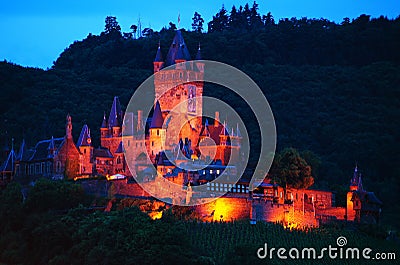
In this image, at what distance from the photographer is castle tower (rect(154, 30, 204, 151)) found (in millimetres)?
65625

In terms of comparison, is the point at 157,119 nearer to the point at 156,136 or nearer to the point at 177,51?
the point at 156,136

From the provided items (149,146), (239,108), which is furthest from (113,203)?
(239,108)

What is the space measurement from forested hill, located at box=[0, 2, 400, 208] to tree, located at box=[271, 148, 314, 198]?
7.23 meters

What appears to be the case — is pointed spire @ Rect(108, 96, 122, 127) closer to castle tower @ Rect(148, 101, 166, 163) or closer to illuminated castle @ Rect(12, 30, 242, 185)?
illuminated castle @ Rect(12, 30, 242, 185)

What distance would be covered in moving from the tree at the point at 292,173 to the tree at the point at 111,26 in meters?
64.1

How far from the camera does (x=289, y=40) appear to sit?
114 m

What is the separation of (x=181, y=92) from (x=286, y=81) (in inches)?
1452

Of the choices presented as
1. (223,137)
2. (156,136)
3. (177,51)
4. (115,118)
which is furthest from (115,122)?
(177,51)

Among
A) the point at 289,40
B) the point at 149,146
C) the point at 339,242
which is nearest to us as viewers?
the point at 339,242

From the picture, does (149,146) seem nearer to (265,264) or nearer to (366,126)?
(265,264)

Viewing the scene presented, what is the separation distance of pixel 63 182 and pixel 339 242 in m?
18.0

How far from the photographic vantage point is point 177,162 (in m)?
59.7

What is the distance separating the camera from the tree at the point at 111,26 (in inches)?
4766

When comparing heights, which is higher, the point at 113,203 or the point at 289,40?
the point at 289,40
